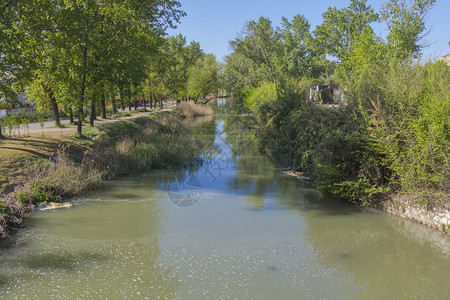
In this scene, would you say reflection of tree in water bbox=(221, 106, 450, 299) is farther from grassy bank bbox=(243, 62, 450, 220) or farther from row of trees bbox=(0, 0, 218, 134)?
row of trees bbox=(0, 0, 218, 134)

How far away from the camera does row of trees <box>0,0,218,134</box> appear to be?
15062 millimetres

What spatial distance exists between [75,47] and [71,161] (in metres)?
8.17

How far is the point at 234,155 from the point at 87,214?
13350 millimetres

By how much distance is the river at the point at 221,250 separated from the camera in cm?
745

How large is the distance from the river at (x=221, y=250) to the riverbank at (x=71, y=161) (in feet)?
2.37

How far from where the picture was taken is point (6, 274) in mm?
7727

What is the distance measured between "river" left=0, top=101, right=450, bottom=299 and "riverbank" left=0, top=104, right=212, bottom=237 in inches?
28.5

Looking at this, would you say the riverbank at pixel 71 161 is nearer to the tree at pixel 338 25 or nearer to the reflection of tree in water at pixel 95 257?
the reflection of tree in water at pixel 95 257

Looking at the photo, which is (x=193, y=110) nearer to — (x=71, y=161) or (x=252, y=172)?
(x=252, y=172)

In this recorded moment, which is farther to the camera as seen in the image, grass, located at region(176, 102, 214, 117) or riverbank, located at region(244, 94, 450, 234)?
grass, located at region(176, 102, 214, 117)

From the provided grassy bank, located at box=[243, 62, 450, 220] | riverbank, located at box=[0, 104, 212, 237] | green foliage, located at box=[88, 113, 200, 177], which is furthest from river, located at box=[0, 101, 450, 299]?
green foliage, located at box=[88, 113, 200, 177]

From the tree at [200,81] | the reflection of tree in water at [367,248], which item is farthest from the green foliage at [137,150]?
the tree at [200,81]

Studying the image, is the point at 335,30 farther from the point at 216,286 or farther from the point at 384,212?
the point at 216,286

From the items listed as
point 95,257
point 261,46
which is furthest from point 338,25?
point 95,257
